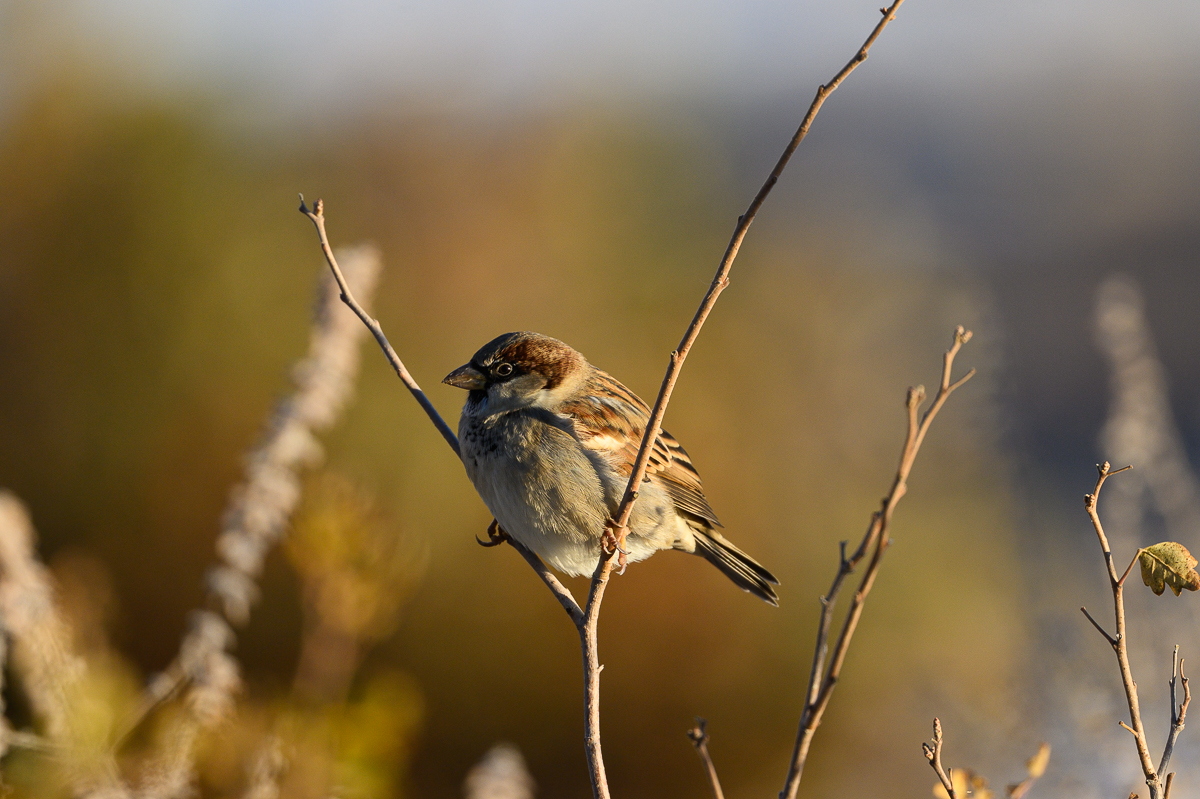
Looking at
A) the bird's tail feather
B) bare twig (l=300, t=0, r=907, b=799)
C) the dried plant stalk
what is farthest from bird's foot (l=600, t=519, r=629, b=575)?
the dried plant stalk

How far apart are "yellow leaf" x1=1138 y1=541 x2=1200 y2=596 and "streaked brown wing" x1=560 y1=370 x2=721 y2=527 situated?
1301 millimetres

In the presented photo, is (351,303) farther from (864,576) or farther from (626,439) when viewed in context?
(864,576)

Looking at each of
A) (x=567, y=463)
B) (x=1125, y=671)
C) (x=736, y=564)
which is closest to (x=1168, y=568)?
(x=1125, y=671)

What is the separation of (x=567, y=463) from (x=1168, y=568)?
4.52 ft

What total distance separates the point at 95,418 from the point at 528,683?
7.89ft

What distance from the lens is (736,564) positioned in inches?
107

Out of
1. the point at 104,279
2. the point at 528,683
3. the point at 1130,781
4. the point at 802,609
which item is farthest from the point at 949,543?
the point at 104,279

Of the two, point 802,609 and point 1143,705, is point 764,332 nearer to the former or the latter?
point 802,609

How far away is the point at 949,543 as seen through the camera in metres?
5.42

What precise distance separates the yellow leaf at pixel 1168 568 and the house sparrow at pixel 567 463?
128 centimetres

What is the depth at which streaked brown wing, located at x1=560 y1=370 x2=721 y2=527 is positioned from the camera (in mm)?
2443

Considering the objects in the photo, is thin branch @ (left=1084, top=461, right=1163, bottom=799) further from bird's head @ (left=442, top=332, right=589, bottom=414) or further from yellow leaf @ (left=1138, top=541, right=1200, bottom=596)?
bird's head @ (left=442, top=332, right=589, bottom=414)

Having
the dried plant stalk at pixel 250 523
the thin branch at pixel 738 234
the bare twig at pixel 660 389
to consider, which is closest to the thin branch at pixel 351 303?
the bare twig at pixel 660 389

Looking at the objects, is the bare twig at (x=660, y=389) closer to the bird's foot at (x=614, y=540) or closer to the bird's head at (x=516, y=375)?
the bird's foot at (x=614, y=540)
